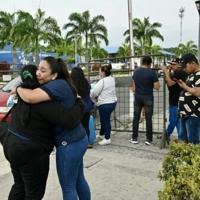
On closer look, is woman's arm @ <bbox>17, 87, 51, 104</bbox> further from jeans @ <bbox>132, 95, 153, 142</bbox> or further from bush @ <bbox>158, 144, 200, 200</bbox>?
jeans @ <bbox>132, 95, 153, 142</bbox>

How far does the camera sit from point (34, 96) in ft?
11.3

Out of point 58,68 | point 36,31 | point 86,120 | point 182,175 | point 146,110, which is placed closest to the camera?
point 182,175

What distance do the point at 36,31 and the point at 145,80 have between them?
36935mm

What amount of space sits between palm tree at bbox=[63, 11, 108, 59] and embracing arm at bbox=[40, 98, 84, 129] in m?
50.6

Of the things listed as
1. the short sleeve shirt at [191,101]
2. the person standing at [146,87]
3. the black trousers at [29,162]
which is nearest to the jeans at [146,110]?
the person standing at [146,87]

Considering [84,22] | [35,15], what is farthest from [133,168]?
[84,22]

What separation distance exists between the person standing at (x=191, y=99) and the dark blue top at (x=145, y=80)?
1.60 metres

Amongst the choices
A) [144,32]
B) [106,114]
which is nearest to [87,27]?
[144,32]

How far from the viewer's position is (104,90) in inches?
322

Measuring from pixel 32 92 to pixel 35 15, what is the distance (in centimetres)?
4073

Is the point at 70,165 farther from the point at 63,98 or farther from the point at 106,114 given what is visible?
the point at 106,114

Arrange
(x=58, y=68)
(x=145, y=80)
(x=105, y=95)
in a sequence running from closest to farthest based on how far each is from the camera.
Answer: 1. (x=58, y=68)
2. (x=145, y=80)
3. (x=105, y=95)

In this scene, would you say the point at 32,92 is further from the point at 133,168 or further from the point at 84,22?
the point at 84,22

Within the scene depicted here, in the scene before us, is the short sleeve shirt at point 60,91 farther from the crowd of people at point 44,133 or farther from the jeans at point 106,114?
the jeans at point 106,114
